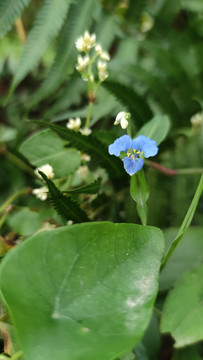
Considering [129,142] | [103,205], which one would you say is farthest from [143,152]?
[103,205]

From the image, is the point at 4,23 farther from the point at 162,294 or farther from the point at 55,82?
the point at 162,294

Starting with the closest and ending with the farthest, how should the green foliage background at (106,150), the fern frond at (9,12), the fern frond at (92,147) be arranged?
the green foliage background at (106,150), the fern frond at (92,147), the fern frond at (9,12)

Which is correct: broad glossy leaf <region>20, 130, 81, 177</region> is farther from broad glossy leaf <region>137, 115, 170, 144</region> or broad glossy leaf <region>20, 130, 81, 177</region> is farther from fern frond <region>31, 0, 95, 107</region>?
fern frond <region>31, 0, 95, 107</region>

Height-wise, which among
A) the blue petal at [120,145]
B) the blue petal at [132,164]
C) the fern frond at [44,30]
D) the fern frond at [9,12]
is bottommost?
the blue petal at [132,164]

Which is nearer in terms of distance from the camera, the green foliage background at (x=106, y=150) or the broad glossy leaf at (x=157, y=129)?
the green foliage background at (x=106, y=150)

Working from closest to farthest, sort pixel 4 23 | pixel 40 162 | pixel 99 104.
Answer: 1. pixel 40 162
2. pixel 4 23
3. pixel 99 104

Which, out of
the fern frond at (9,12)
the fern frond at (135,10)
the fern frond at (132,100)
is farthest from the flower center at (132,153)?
the fern frond at (135,10)

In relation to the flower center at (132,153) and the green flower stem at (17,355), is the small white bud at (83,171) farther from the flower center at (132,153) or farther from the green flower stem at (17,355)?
the green flower stem at (17,355)

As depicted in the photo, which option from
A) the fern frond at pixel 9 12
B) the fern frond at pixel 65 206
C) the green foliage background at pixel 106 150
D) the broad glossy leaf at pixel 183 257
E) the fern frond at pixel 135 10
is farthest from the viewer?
the fern frond at pixel 135 10
